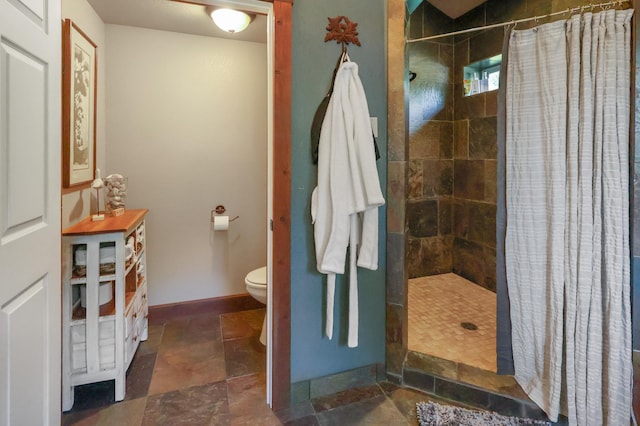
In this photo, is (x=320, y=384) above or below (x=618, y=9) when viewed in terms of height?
below

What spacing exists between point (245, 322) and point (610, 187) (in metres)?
2.44

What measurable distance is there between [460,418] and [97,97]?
9.41 feet

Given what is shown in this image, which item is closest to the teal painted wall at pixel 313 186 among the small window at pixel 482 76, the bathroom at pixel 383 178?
the bathroom at pixel 383 178

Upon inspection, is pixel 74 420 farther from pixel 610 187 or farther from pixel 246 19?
pixel 610 187

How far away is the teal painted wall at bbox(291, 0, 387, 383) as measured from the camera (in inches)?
68.1

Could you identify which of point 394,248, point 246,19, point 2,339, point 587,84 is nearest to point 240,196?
point 246,19

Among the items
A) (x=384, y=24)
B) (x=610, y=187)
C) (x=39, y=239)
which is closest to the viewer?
(x=39, y=239)

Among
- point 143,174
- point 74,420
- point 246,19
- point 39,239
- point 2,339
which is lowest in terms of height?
point 74,420

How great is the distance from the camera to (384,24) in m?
1.85

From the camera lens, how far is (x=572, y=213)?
151 cm

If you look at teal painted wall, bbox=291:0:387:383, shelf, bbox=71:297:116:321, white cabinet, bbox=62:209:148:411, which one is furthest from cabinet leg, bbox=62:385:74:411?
teal painted wall, bbox=291:0:387:383

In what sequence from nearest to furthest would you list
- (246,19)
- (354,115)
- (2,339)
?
1. (2,339)
2. (354,115)
3. (246,19)

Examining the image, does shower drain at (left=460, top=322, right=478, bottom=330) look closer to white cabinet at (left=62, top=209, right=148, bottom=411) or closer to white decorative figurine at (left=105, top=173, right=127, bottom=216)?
white cabinet at (left=62, top=209, right=148, bottom=411)

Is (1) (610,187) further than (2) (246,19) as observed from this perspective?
No
